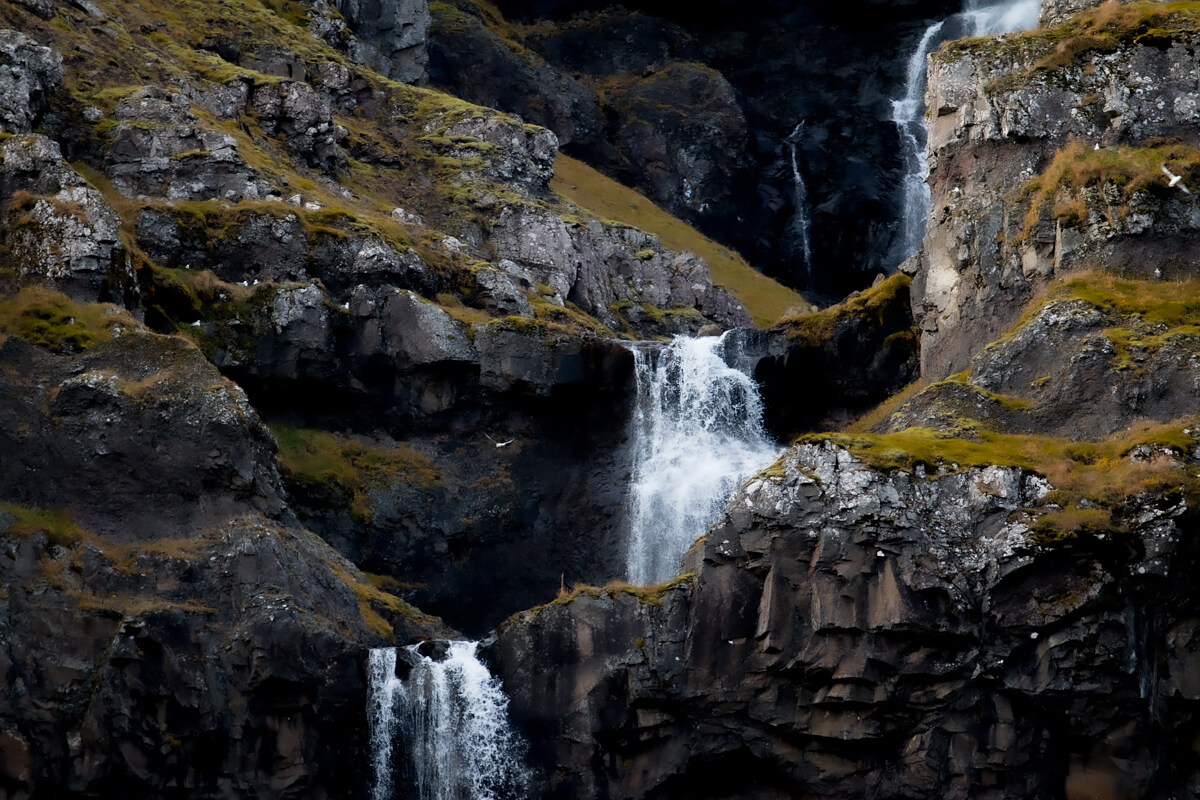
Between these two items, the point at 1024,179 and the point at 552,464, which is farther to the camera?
the point at 552,464

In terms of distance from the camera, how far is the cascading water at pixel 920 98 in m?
91.9

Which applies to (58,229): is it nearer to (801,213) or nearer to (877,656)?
(877,656)

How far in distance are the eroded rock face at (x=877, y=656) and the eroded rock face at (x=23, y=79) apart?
1234 inches

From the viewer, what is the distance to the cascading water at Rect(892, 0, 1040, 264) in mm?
91875

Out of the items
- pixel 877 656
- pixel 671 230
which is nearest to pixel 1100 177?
pixel 877 656

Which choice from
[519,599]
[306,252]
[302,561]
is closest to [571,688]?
[302,561]

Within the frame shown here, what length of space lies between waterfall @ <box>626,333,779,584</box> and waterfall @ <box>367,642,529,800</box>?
1244 centimetres

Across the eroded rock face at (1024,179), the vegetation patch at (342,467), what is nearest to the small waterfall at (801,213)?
the eroded rock face at (1024,179)

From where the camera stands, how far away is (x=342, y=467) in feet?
178

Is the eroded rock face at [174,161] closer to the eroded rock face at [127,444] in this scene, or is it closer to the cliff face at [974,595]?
the eroded rock face at [127,444]

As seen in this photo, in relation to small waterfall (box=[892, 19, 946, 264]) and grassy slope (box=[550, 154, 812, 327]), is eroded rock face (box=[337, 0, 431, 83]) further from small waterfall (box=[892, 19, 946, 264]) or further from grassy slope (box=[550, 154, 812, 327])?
small waterfall (box=[892, 19, 946, 264])

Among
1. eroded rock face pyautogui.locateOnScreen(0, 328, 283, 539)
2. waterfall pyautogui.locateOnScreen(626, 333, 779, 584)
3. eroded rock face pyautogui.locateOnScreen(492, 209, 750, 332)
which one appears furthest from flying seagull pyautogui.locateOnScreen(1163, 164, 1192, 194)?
eroded rock face pyautogui.locateOnScreen(0, 328, 283, 539)

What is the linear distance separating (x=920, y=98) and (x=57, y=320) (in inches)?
2678

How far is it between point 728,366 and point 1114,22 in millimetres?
20299
